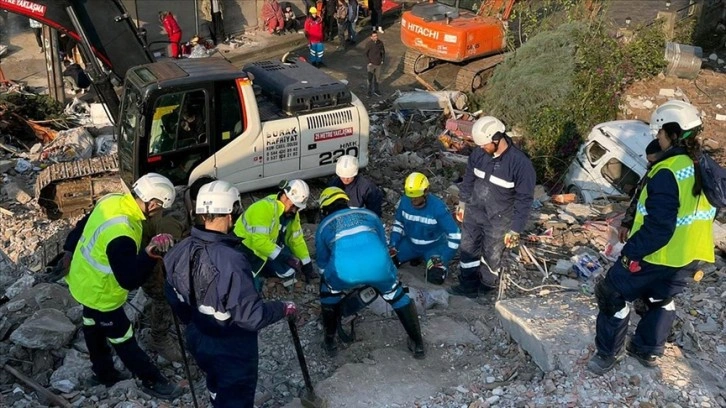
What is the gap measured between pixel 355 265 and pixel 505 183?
1758 mm

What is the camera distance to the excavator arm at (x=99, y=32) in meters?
9.59

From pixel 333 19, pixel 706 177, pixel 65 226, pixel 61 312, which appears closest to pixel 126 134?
pixel 65 226

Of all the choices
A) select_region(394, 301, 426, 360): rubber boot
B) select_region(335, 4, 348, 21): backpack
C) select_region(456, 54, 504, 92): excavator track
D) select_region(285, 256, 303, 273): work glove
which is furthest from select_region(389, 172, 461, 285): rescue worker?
select_region(335, 4, 348, 21): backpack

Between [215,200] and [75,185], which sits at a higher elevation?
[215,200]

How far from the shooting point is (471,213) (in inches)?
271

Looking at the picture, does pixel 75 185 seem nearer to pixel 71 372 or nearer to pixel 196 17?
pixel 71 372

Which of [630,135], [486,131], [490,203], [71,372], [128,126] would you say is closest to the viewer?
[71,372]

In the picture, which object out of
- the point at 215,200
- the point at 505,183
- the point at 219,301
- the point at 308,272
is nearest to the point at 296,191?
the point at 308,272

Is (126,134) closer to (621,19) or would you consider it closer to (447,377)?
(447,377)

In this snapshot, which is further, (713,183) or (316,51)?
(316,51)

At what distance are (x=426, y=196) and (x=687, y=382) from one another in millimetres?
2816

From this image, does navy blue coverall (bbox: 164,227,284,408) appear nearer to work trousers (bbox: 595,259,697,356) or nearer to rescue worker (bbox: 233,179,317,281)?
rescue worker (bbox: 233,179,317,281)

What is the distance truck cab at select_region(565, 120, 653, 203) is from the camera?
9828 millimetres

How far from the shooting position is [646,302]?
528cm
